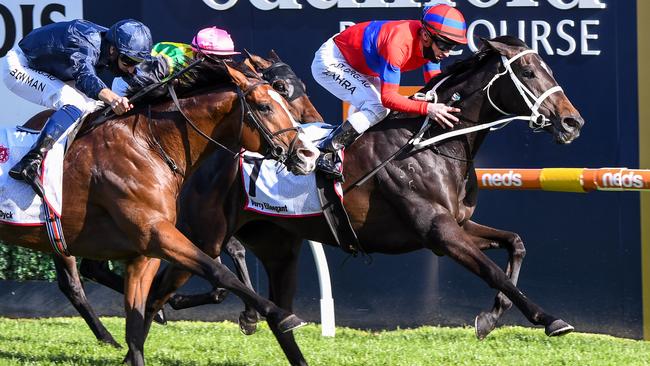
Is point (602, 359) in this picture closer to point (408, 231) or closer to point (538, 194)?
point (408, 231)

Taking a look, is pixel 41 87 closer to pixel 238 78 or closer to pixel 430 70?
pixel 238 78

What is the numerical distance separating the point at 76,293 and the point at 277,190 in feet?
5.12

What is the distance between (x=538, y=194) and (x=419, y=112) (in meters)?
2.25

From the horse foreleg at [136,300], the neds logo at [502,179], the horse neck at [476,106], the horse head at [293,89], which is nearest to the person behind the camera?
the horse foreleg at [136,300]

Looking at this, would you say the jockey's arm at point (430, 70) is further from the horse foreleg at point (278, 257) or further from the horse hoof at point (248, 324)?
the horse hoof at point (248, 324)

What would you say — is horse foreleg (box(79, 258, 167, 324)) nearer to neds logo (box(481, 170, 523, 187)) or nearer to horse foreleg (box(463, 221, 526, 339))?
horse foreleg (box(463, 221, 526, 339))

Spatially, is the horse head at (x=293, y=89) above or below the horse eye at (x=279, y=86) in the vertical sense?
below

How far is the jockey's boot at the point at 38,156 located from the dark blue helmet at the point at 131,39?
1.54 feet

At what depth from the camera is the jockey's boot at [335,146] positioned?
6672 millimetres

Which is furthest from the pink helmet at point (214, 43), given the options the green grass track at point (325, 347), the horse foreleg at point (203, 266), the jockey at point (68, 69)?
the horse foreleg at point (203, 266)

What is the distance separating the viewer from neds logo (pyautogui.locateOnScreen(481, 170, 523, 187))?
8000 mm

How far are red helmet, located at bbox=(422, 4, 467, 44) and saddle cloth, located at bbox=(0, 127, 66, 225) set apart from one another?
2.03 m

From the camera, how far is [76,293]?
7.46 m

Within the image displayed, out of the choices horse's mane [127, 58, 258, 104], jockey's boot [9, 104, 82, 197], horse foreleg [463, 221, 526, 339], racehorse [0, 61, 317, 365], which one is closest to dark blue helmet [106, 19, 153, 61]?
horse's mane [127, 58, 258, 104]
